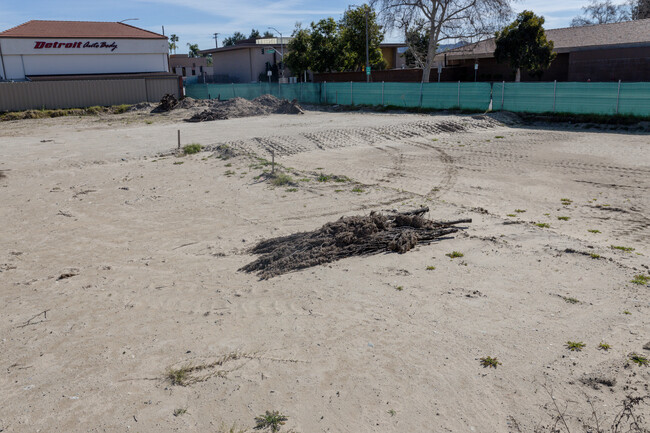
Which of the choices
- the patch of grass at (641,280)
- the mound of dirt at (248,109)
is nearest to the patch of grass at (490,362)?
the patch of grass at (641,280)

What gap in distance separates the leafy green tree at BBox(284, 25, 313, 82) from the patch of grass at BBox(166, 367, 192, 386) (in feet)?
170

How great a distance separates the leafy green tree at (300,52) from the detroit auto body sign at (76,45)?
18130 millimetres

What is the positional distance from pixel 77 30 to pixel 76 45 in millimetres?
2500

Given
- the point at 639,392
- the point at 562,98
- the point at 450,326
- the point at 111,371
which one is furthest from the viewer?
the point at 562,98

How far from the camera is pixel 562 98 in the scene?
27.9 m

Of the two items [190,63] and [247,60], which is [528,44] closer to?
[247,60]

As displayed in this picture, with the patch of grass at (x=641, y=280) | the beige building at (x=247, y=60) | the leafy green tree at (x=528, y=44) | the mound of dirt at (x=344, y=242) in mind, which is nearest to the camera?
the patch of grass at (x=641, y=280)

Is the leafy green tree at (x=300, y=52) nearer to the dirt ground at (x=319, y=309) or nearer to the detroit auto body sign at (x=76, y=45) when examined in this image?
the detroit auto body sign at (x=76, y=45)

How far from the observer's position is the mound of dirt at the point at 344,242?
834 cm

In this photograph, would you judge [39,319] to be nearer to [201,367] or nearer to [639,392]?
[201,367]

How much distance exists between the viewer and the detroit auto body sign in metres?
50.0

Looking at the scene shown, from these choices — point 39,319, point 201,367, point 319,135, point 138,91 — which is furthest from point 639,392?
point 138,91

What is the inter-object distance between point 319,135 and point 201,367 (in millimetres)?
17467

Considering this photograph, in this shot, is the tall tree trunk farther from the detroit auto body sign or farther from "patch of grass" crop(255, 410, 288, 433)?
"patch of grass" crop(255, 410, 288, 433)
